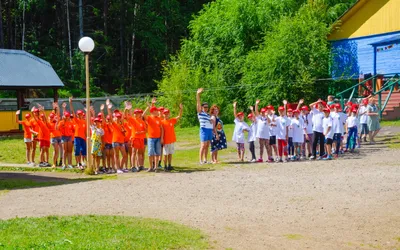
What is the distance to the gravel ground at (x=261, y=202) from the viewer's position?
11211 mm

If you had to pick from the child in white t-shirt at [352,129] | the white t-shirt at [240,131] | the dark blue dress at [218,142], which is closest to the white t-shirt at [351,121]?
the child in white t-shirt at [352,129]

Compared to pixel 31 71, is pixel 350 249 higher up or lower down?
lower down

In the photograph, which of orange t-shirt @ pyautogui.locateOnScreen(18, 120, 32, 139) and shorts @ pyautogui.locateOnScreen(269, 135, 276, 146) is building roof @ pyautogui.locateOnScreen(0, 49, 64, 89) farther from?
shorts @ pyautogui.locateOnScreen(269, 135, 276, 146)

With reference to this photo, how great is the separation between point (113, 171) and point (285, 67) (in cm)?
1857

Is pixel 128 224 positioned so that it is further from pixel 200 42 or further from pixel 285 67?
pixel 200 42

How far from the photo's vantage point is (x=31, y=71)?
37.5 metres

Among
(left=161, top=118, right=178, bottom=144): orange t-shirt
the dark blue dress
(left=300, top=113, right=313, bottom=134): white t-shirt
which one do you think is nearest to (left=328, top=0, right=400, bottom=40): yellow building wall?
(left=300, top=113, right=313, bottom=134): white t-shirt

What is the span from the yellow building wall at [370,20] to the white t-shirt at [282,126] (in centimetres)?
1785

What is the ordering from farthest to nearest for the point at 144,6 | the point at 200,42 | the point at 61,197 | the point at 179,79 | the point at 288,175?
Answer: 1. the point at 144,6
2. the point at 200,42
3. the point at 179,79
4. the point at 288,175
5. the point at 61,197

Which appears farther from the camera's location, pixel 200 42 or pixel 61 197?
pixel 200 42

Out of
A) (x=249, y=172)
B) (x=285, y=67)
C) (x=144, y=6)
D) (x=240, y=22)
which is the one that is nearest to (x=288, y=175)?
(x=249, y=172)

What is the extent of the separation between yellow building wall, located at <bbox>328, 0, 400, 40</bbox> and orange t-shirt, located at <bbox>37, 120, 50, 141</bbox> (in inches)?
849

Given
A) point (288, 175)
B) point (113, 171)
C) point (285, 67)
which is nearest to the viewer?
point (288, 175)

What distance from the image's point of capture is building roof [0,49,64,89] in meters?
35.7
